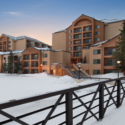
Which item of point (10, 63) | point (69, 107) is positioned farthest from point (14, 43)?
point (69, 107)

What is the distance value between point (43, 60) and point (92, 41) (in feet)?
62.8

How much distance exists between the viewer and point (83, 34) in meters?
40.3

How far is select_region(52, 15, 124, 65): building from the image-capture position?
3703 cm

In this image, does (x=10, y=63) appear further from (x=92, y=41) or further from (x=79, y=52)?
(x=92, y=41)

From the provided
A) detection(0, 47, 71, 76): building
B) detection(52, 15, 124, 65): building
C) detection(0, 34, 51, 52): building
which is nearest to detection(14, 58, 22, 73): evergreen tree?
detection(0, 47, 71, 76): building

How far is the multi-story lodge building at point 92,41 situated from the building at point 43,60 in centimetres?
666

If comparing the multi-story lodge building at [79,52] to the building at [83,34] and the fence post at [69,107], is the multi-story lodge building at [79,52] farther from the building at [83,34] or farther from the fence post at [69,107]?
the fence post at [69,107]

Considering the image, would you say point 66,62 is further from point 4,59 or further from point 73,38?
point 4,59

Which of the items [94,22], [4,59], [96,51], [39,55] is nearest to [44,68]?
[39,55]

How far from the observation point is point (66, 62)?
37.3 m

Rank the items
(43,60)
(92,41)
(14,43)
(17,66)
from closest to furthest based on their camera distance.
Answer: (43,60) → (17,66) → (92,41) → (14,43)

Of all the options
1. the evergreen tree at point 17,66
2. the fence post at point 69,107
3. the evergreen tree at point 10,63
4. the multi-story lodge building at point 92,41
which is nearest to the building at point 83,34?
the multi-story lodge building at point 92,41

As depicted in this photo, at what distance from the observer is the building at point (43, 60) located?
109ft

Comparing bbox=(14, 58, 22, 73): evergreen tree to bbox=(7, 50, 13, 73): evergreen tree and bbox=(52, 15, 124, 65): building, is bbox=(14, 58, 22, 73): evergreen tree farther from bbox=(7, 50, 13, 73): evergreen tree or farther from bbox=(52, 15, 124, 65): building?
bbox=(52, 15, 124, 65): building
